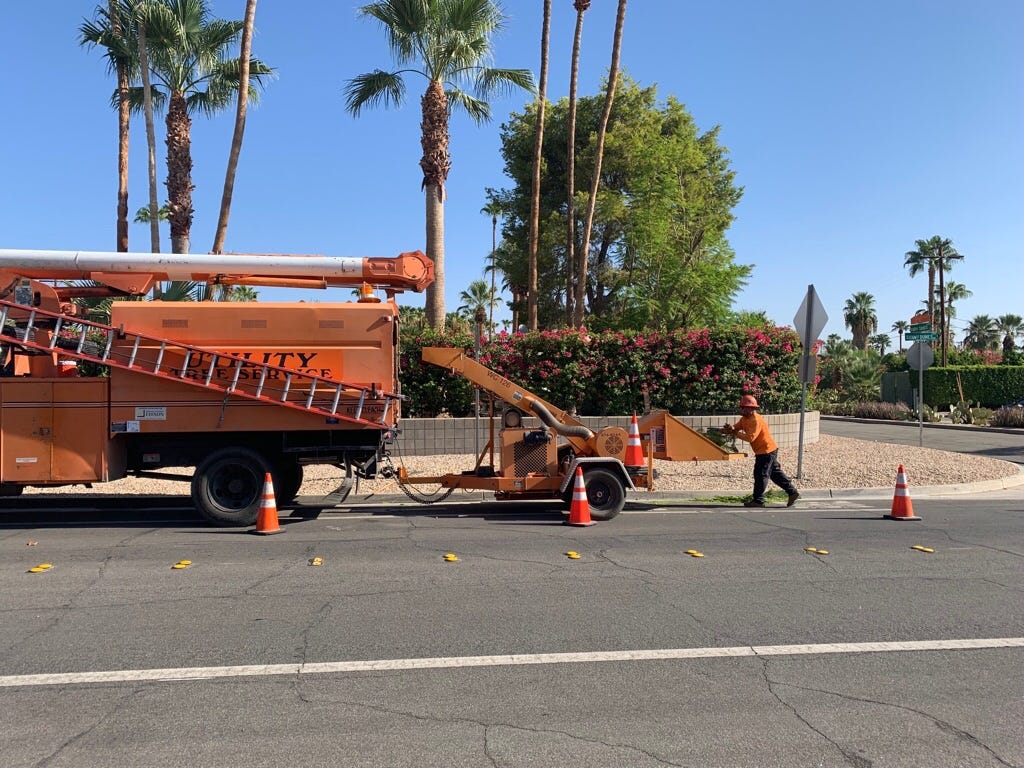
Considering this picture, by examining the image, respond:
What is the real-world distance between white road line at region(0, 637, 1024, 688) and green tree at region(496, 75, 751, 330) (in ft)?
57.9

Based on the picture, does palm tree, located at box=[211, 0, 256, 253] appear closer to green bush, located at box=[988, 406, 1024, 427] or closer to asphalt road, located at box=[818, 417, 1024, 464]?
asphalt road, located at box=[818, 417, 1024, 464]

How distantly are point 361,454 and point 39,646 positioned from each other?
5.18 meters

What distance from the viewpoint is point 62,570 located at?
6.80 metres

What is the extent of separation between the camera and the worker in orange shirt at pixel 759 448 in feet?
34.7

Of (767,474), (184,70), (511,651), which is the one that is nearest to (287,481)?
(511,651)

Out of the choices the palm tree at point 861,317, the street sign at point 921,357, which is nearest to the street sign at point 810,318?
the street sign at point 921,357

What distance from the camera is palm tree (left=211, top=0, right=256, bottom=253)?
17344mm

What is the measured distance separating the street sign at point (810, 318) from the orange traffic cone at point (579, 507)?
231 inches

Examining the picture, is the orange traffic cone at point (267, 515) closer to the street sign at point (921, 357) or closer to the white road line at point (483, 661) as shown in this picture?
the white road line at point (483, 661)

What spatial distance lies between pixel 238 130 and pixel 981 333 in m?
93.6

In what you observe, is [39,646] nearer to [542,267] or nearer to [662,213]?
[662,213]

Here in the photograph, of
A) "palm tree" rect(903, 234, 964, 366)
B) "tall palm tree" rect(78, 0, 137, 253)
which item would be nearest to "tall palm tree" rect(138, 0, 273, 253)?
"tall palm tree" rect(78, 0, 137, 253)

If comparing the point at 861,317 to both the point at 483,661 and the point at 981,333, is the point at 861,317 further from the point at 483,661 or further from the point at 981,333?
the point at 483,661

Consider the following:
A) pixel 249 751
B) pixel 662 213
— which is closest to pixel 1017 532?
pixel 249 751
